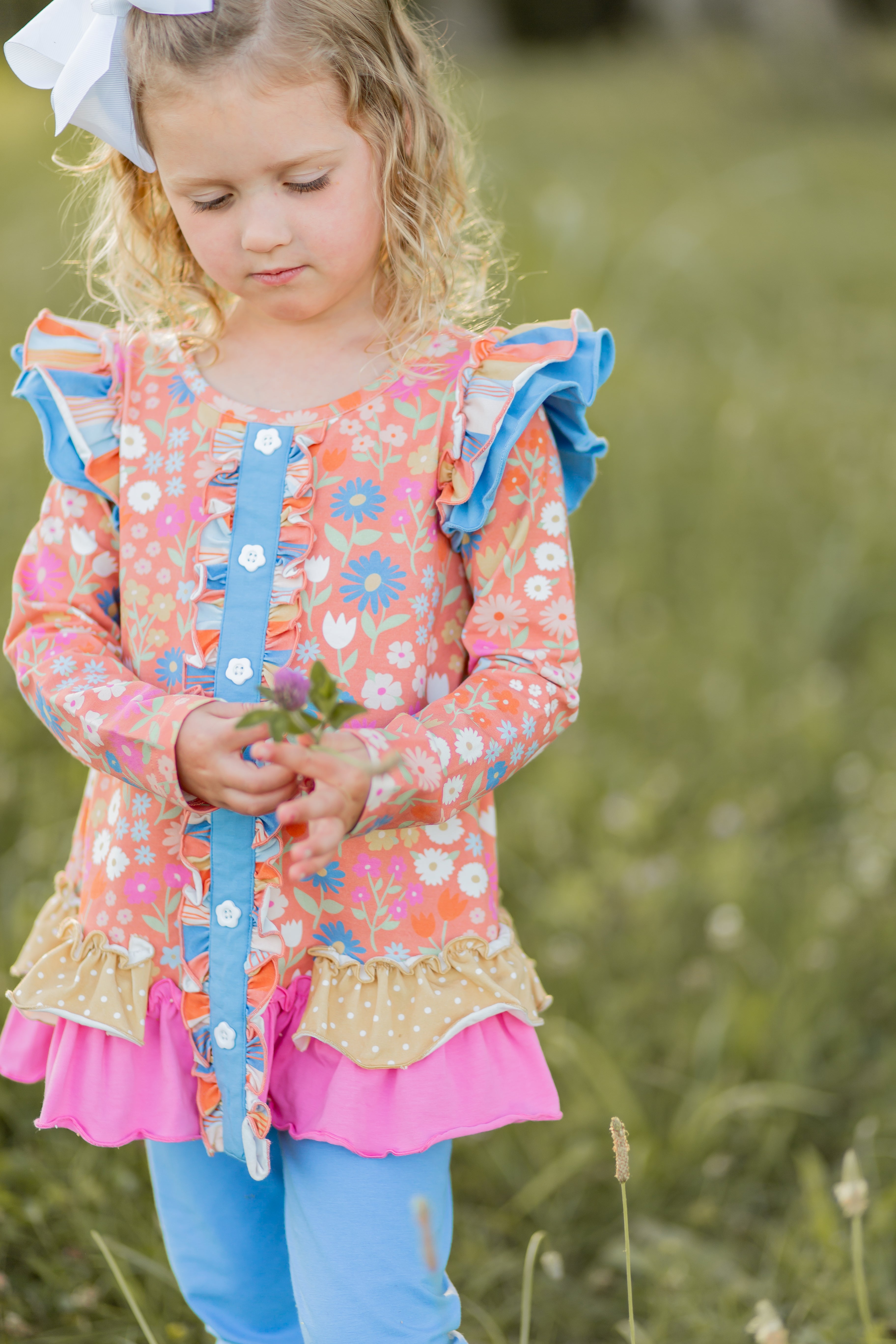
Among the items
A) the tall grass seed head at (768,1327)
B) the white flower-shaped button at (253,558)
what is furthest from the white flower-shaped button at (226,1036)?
the tall grass seed head at (768,1327)

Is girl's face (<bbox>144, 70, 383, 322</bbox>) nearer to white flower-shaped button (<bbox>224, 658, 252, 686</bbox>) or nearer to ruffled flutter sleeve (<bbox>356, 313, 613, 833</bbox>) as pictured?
ruffled flutter sleeve (<bbox>356, 313, 613, 833</bbox>)

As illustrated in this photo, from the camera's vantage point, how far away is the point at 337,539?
4.18 ft

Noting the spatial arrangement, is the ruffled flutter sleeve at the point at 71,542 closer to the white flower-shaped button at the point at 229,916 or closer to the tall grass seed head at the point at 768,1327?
the white flower-shaped button at the point at 229,916

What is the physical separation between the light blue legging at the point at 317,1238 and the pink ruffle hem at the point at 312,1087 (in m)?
0.05

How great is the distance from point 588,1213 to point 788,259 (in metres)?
5.64

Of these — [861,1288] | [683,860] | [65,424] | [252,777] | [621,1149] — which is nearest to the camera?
[252,777]

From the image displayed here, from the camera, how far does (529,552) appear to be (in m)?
1.32

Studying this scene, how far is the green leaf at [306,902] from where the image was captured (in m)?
1.29

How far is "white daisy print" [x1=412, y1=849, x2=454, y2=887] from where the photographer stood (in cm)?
130

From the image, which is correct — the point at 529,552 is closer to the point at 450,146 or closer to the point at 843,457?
the point at 450,146

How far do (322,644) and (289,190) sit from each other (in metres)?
0.43

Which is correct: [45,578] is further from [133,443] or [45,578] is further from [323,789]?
[323,789]

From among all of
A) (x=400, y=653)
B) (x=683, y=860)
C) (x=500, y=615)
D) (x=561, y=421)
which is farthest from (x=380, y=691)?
(x=683, y=860)

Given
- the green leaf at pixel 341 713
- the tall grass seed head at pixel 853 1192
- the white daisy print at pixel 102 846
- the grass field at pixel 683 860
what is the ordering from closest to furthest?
the green leaf at pixel 341 713 → the white daisy print at pixel 102 846 → the tall grass seed head at pixel 853 1192 → the grass field at pixel 683 860
